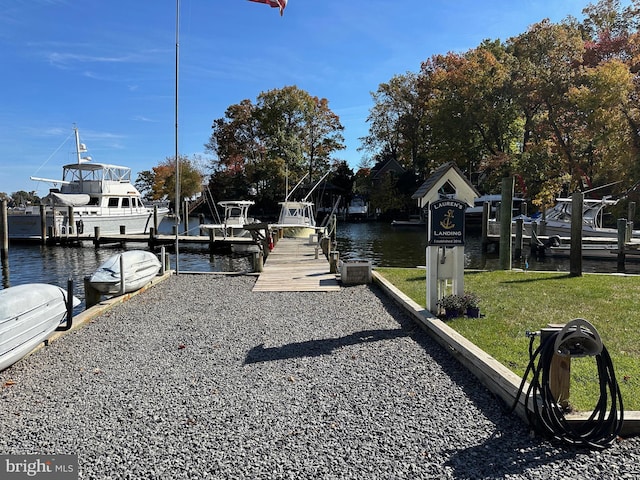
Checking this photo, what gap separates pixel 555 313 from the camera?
6.35 meters

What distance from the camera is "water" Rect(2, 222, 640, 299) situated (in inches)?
625

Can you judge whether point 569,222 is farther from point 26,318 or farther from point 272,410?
point 26,318

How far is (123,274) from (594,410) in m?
7.52

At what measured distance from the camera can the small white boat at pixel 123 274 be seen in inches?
311

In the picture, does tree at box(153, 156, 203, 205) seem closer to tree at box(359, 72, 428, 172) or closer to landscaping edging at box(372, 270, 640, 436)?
tree at box(359, 72, 428, 172)

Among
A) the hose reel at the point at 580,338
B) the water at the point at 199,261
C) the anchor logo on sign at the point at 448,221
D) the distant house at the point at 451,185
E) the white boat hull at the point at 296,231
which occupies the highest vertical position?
the distant house at the point at 451,185

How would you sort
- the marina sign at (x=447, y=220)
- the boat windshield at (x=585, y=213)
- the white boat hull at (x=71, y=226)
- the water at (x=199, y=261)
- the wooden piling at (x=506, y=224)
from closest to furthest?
1. the marina sign at (x=447, y=220)
2. the wooden piling at (x=506, y=224)
3. the water at (x=199, y=261)
4. the boat windshield at (x=585, y=213)
5. the white boat hull at (x=71, y=226)

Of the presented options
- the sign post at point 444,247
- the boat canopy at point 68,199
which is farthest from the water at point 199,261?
the sign post at point 444,247

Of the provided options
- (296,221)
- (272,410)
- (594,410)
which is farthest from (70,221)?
(594,410)

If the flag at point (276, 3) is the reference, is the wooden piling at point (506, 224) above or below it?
below

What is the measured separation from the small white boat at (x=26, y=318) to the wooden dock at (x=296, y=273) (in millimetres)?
4234

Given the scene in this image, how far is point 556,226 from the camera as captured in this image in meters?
20.9

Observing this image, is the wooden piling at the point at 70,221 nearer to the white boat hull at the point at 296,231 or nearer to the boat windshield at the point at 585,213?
the white boat hull at the point at 296,231

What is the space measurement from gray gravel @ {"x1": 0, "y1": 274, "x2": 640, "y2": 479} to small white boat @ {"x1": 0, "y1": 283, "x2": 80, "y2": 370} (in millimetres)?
253
